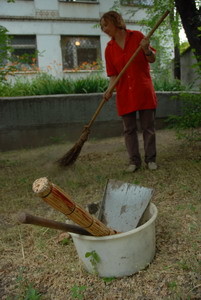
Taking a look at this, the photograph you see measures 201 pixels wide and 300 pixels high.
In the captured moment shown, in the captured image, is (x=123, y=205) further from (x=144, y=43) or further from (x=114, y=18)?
(x=114, y=18)

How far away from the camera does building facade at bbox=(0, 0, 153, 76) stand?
1284 centimetres

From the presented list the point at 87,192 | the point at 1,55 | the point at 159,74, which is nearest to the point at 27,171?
the point at 87,192

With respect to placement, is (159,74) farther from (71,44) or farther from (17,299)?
(17,299)

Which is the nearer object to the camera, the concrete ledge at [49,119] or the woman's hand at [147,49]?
the woman's hand at [147,49]

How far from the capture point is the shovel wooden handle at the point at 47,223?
126cm

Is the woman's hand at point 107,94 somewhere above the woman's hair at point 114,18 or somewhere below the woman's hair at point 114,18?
below

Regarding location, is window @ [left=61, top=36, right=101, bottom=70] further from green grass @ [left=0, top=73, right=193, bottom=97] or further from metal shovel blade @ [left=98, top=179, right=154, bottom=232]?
metal shovel blade @ [left=98, top=179, right=154, bottom=232]

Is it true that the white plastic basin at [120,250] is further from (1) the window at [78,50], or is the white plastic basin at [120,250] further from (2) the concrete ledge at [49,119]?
(1) the window at [78,50]

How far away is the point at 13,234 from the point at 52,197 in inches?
44.8

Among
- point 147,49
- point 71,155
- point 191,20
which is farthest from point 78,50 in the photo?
point 147,49

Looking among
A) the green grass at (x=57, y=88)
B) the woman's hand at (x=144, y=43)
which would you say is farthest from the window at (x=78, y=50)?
the woman's hand at (x=144, y=43)

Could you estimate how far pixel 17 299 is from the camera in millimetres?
1594

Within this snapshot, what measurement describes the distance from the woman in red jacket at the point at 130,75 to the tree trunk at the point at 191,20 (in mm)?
771

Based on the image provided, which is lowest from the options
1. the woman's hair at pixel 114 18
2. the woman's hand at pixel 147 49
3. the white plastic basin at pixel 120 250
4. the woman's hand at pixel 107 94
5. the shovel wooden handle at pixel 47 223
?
the white plastic basin at pixel 120 250
